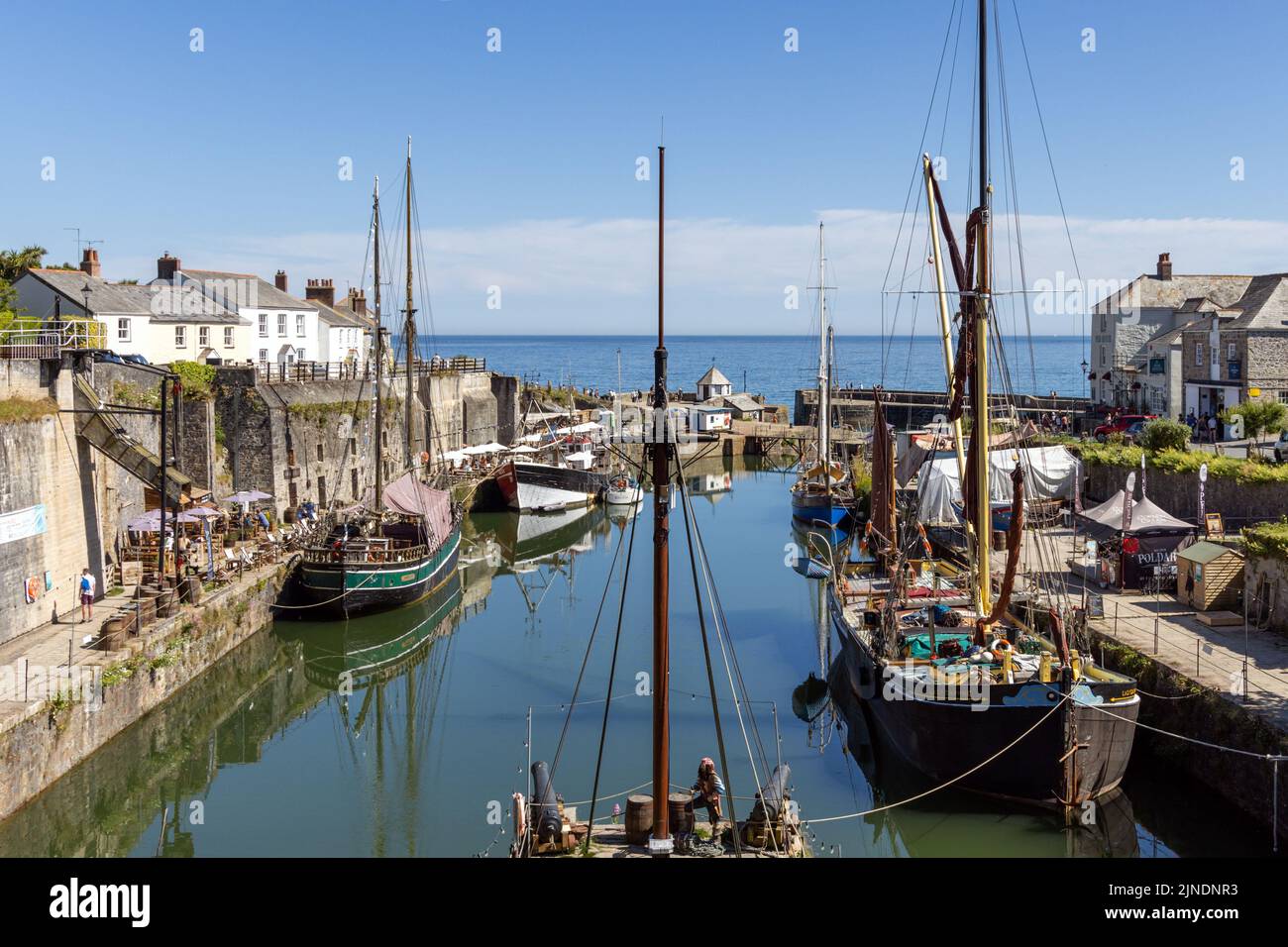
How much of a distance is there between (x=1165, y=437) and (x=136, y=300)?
35.9m

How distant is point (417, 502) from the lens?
37.6m

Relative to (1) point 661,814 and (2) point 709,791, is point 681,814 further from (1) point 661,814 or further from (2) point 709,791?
(1) point 661,814

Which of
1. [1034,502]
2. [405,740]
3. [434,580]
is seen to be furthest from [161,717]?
[1034,502]

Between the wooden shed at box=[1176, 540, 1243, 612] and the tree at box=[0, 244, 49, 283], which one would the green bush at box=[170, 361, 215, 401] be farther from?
the wooden shed at box=[1176, 540, 1243, 612]

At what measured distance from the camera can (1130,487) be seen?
2964cm

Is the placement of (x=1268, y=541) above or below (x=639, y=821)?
above

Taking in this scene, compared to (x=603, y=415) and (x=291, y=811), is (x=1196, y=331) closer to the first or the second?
(x=603, y=415)

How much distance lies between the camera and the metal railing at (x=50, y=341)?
26.9 metres

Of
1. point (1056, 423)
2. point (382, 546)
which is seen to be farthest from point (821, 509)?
point (382, 546)

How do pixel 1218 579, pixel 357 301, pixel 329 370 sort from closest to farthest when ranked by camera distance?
pixel 1218 579 → pixel 329 370 → pixel 357 301

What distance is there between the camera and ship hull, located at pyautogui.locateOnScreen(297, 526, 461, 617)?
1310 inches

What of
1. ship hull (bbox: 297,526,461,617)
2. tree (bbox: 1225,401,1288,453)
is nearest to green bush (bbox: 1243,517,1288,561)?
tree (bbox: 1225,401,1288,453)

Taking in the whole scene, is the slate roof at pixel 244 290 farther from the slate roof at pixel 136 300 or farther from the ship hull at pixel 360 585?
the ship hull at pixel 360 585
